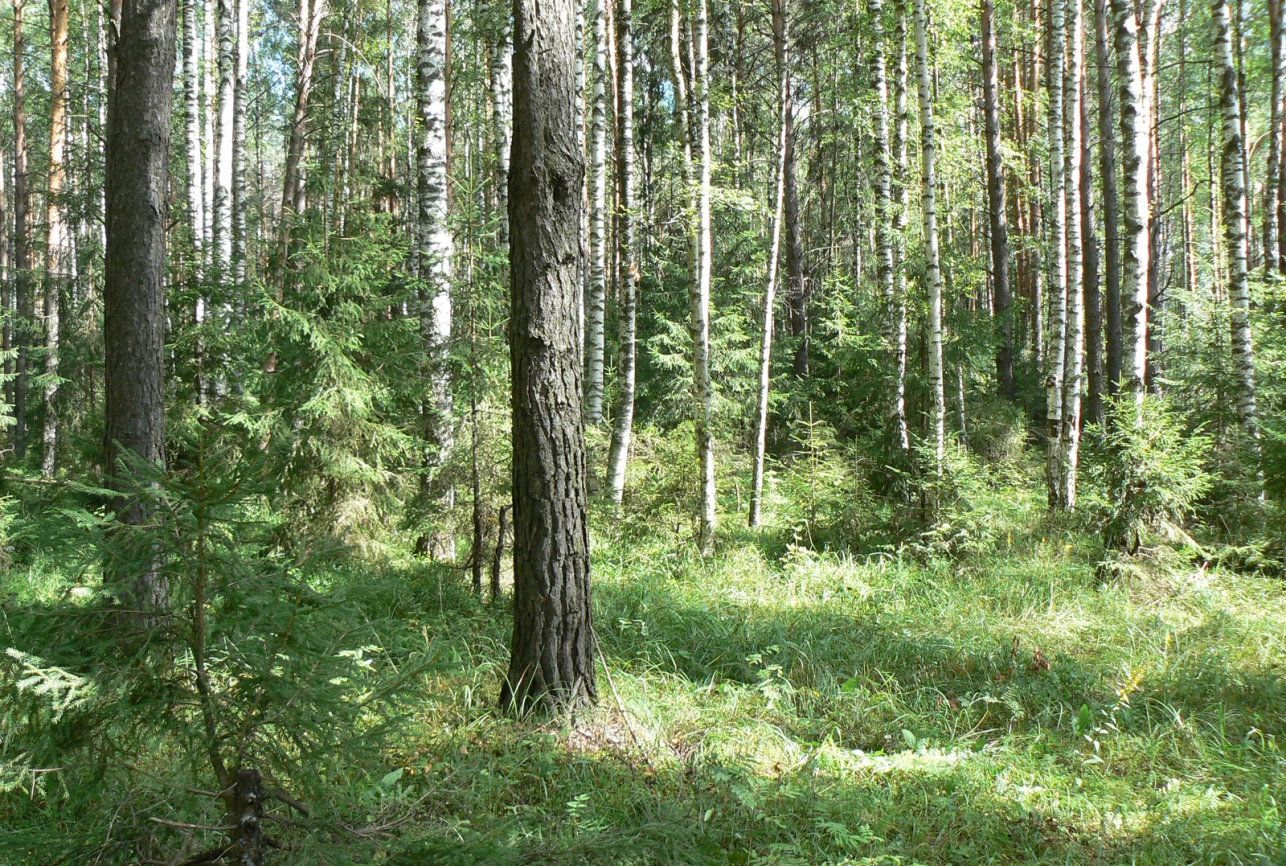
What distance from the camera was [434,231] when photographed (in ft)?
26.1

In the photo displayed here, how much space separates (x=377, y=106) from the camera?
67.6 ft

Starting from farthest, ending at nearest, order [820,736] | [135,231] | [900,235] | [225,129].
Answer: [225,129] → [900,235] → [135,231] → [820,736]

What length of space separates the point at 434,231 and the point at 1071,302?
8381 mm

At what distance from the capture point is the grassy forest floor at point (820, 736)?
246cm

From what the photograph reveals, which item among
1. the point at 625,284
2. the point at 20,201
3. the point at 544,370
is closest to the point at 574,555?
the point at 544,370

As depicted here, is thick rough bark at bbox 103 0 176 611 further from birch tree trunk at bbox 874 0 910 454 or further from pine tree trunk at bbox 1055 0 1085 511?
pine tree trunk at bbox 1055 0 1085 511

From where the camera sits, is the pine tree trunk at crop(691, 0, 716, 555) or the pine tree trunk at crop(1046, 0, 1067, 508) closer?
the pine tree trunk at crop(691, 0, 716, 555)

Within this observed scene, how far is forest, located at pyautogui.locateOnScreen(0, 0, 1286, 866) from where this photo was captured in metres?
2.04

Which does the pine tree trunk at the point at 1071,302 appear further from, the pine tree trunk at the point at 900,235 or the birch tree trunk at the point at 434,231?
the birch tree trunk at the point at 434,231

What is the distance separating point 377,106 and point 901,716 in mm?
21227

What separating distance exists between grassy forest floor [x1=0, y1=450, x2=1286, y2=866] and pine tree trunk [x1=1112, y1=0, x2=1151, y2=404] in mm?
2148

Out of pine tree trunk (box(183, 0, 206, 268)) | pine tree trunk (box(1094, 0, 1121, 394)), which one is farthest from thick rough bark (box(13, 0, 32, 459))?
pine tree trunk (box(1094, 0, 1121, 394))

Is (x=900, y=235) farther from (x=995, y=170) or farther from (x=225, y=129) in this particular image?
(x=225, y=129)

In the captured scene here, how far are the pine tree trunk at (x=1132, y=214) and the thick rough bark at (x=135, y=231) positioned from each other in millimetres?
8372
